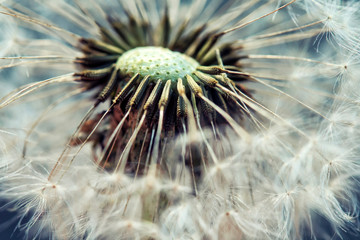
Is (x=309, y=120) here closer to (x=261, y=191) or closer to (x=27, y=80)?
(x=261, y=191)

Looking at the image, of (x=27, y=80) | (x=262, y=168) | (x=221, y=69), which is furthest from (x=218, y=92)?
(x=27, y=80)

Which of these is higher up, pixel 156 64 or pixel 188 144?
pixel 156 64

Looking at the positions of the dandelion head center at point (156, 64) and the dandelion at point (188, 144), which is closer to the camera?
the dandelion at point (188, 144)

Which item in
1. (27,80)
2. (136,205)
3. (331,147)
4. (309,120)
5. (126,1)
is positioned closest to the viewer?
(136,205)

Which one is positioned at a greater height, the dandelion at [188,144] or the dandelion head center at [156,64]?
the dandelion head center at [156,64]

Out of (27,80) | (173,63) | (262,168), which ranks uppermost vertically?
(173,63)

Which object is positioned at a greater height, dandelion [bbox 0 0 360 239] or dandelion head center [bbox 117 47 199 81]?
dandelion head center [bbox 117 47 199 81]

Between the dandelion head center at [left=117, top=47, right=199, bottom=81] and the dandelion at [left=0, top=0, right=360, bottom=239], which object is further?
the dandelion head center at [left=117, top=47, right=199, bottom=81]
